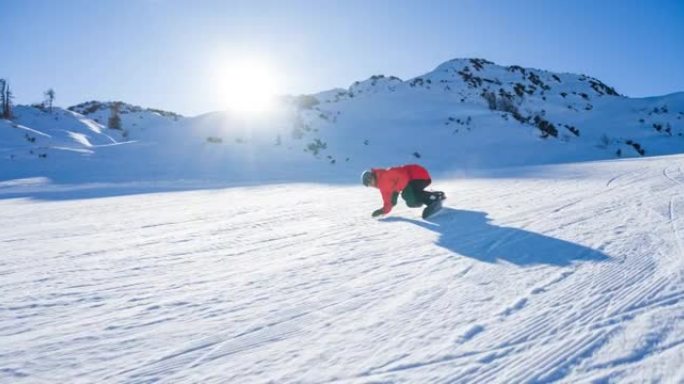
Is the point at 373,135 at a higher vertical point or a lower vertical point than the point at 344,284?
higher

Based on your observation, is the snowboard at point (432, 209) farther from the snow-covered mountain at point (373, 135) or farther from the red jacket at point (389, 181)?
the snow-covered mountain at point (373, 135)

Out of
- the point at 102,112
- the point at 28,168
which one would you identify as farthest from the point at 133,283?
the point at 102,112

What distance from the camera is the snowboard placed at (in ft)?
22.9

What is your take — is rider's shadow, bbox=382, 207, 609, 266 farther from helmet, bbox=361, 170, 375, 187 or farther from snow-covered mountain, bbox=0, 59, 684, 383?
helmet, bbox=361, 170, 375, 187

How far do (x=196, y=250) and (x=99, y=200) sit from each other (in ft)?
19.7

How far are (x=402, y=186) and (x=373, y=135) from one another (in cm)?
1909

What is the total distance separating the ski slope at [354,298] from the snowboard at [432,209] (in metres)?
0.23

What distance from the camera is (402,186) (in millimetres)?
7148

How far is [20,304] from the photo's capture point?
3594 mm

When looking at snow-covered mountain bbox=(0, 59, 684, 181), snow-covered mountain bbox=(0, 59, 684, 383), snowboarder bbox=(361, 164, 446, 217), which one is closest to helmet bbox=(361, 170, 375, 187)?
snowboarder bbox=(361, 164, 446, 217)

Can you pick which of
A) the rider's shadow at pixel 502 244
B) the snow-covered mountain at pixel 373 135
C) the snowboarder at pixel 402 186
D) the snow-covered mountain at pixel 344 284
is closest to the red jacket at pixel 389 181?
the snowboarder at pixel 402 186

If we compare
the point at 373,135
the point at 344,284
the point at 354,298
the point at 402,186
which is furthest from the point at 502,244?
the point at 373,135

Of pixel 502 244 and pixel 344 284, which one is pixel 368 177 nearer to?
pixel 502 244

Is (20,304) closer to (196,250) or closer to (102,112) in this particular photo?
(196,250)
